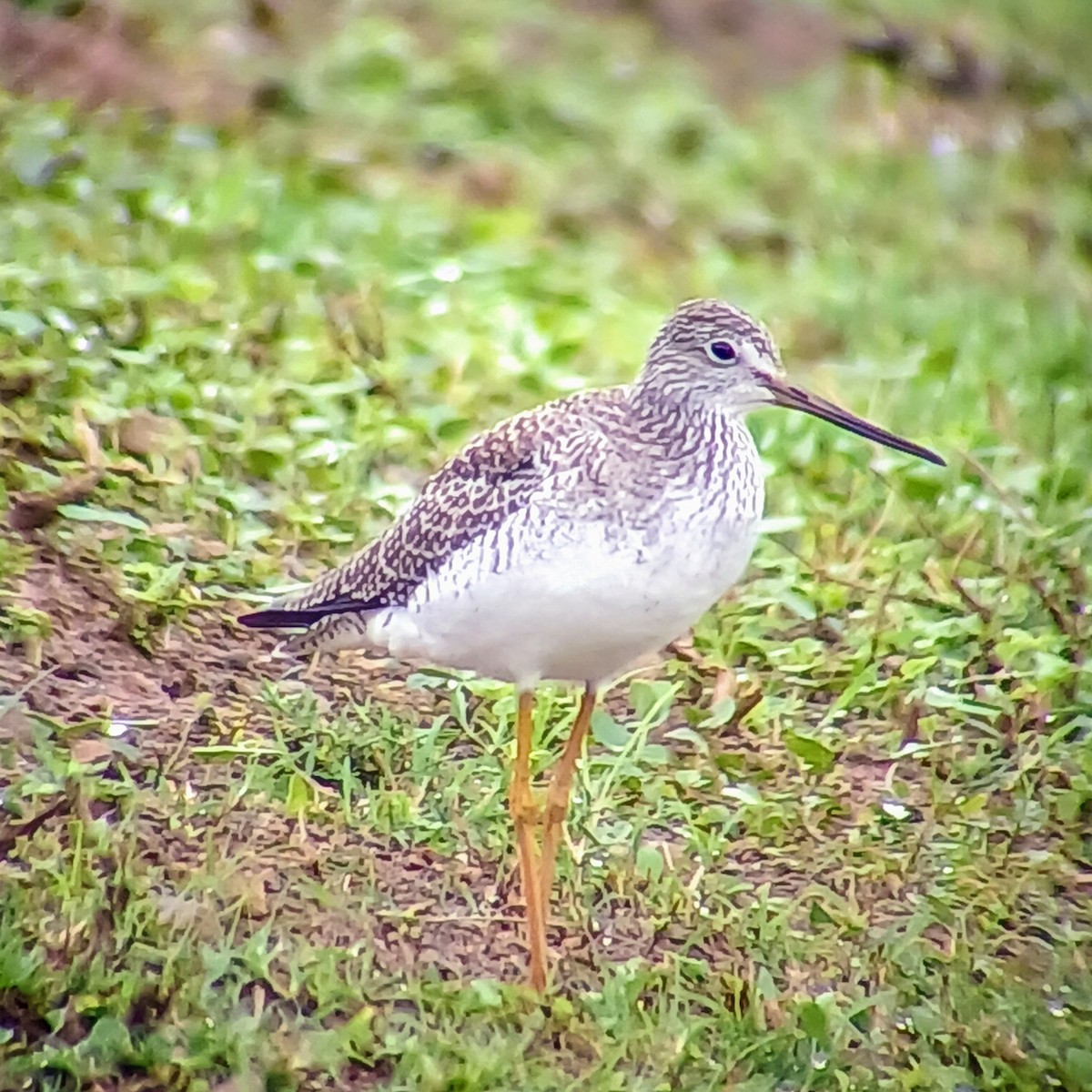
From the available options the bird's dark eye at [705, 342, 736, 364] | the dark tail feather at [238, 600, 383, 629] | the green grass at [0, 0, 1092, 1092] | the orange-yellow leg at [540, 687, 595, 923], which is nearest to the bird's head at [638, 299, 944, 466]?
the bird's dark eye at [705, 342, 736, 364]

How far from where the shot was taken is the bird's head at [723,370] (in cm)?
480

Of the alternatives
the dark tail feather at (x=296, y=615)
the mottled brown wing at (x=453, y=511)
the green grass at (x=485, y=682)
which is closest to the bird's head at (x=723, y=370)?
the mottled brown wing at (x=453, y=511)

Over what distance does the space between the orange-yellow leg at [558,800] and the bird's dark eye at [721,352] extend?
87 centimetres

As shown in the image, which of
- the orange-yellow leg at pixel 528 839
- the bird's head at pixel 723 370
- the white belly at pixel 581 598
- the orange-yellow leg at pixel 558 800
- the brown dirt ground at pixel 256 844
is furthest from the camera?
the bird's head at pixel 723 370

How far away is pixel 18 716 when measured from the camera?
490 centimetres

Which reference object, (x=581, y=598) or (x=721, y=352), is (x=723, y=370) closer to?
(x=721, y=352)

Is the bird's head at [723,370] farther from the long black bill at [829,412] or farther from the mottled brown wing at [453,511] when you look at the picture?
the mottled brown wing at [453,511]

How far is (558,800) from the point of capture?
4.70 m

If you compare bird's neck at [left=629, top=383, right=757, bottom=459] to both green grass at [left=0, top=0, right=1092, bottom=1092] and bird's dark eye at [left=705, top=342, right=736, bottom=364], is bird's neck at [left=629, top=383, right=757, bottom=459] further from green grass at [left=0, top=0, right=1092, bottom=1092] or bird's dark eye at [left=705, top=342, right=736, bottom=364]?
green grass at [left=0, top=0, right=1092, bottom=1092]

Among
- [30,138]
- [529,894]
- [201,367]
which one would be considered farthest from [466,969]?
[30,138]

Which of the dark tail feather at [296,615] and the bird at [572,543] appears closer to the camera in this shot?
the bird at [572,543]

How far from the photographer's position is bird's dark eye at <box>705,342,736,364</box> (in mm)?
4816

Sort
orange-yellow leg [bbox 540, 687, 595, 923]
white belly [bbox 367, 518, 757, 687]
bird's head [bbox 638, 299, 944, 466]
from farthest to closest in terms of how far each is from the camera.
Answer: bird's head [bbox 638, 299, 944, 466]
orange-yellow leg [bbox 540, 687, 595, 923]
white belly [bbox 367, 518, 757, 687]

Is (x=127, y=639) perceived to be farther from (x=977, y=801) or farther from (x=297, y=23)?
(x=297, y=23)
